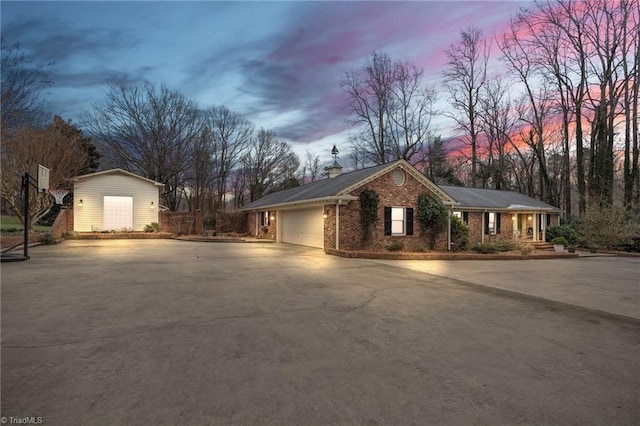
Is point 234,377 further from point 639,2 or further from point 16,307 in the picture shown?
point 639,2

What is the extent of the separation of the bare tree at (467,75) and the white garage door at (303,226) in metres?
20.4

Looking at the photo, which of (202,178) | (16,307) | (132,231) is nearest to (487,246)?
(16,307)

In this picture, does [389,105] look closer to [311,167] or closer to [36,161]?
[311,167]

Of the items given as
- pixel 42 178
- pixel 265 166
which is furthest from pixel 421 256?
pixel 265 166

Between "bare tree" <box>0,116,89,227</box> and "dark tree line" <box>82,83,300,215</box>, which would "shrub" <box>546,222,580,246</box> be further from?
"bare tree" <box>0,116,89,227</box>

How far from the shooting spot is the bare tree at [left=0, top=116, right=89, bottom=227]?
52.8 feet

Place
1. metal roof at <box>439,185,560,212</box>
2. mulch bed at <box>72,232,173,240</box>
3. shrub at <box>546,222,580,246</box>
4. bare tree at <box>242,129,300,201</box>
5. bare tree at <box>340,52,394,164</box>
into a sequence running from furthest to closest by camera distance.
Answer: bare tree at <box>242,129,300,201</box>, bare tree at <box>340,52,394,164</box>, metal roof at <box>439,185,560,212</box>, shrub at <box>546,222,580,246</box>, mulch bed at <box>72,232,173,240</box>

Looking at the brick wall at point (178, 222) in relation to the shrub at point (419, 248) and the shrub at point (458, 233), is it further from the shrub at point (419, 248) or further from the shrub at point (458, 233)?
the shrub at point (458, 233)

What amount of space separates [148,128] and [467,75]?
2859 cm

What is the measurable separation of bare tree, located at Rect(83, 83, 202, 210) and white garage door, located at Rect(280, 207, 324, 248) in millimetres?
15868

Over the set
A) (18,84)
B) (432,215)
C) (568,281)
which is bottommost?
(568,281)

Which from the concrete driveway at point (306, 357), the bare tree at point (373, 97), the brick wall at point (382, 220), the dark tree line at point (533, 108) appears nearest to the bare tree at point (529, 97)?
the dark tree line at point (533, 108)

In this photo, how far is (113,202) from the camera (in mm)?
21672

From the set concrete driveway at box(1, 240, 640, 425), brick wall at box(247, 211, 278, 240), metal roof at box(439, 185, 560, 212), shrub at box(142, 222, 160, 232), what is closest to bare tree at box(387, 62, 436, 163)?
→ metal roof at box(439, 185, 560, 212)
